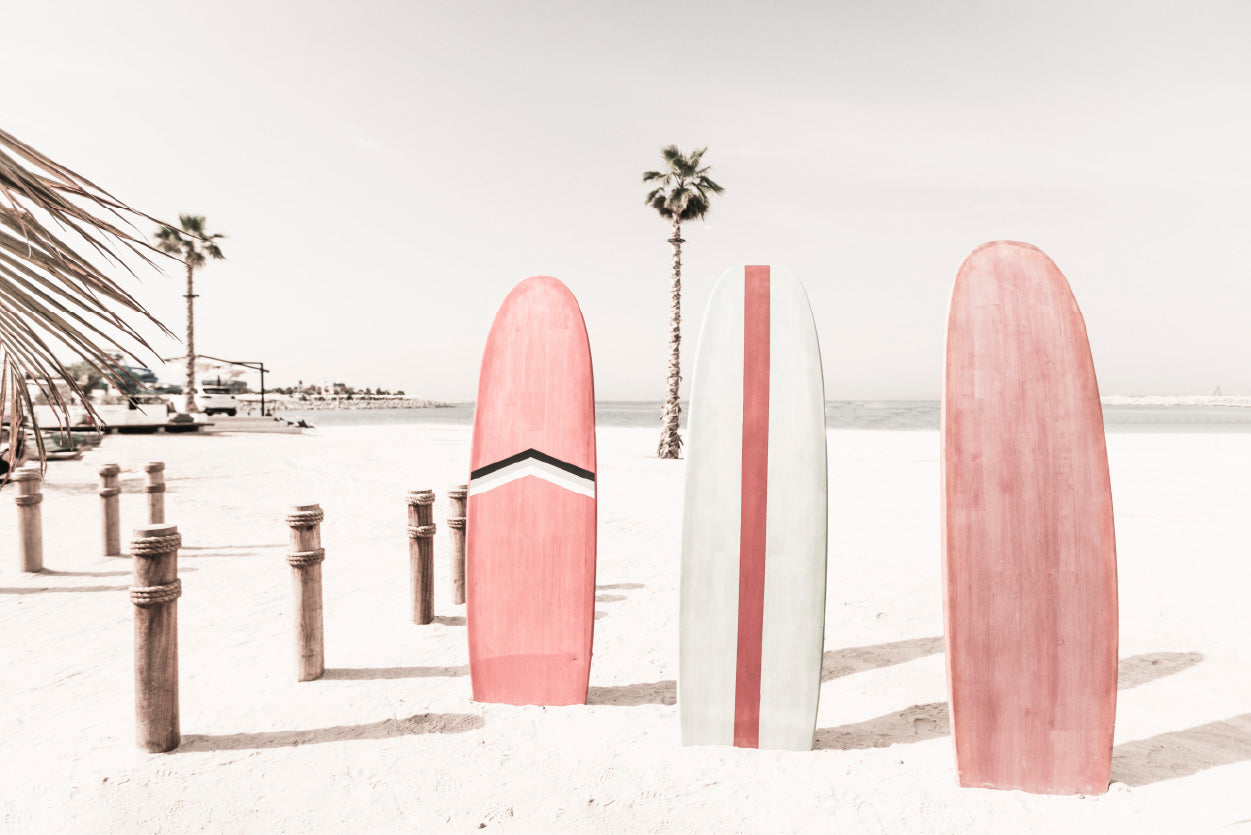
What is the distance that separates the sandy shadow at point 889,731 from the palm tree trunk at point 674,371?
41.8 feet

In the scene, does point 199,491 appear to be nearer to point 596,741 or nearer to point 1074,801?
point 596,741

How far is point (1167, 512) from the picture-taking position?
25.4 ft

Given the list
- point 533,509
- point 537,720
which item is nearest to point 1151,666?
point 537,720

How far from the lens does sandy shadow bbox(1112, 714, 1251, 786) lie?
2459mm

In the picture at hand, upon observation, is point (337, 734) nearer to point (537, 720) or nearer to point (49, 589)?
point (537, 720)

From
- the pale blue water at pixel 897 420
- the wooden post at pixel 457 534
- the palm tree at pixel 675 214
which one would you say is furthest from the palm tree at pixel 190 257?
the wooden post at pixel 457 534

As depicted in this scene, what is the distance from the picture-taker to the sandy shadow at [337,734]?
263 centimetres

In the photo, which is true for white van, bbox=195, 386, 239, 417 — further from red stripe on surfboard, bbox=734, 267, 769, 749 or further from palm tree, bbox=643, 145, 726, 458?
red stripe on surfboard, bbox=734, 267, 769, 749

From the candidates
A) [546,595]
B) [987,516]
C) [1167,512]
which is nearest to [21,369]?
[546,595]

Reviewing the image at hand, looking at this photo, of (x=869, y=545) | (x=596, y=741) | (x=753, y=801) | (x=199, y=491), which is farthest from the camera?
(x=199, y=491)

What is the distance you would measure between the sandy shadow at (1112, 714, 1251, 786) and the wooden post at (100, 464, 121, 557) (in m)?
7.48

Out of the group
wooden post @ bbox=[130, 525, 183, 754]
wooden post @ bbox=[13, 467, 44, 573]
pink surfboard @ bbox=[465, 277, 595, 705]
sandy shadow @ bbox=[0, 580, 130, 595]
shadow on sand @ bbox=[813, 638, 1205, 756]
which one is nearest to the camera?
wooden post @ bbox=[130, 525, 183, 754]

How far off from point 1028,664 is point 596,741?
1.75 m

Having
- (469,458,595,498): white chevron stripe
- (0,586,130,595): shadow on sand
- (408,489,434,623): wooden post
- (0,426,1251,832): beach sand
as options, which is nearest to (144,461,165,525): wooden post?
(0,426,1251,832): beach sand
